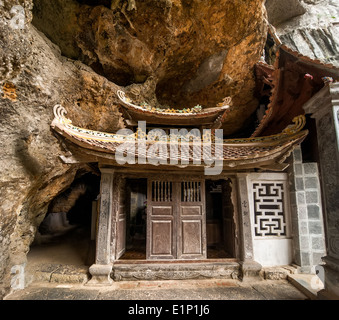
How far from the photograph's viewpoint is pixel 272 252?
5.22 metres

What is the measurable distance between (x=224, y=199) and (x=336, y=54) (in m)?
12.2

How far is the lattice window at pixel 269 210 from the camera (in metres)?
5.34

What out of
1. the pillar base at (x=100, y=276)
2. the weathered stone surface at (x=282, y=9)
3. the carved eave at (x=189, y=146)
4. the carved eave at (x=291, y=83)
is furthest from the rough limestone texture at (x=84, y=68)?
the weathered stone surface at (x=282, y=9)

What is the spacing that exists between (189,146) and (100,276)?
4225 mm

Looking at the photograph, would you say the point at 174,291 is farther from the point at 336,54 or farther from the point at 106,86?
the point at 336,54

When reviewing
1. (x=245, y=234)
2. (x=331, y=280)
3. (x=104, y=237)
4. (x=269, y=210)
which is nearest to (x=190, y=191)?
(x=245, y=234)

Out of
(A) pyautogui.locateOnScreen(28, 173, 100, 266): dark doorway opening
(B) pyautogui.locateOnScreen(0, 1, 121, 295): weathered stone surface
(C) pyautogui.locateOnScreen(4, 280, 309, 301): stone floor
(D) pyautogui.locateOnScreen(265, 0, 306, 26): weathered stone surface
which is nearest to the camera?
(C) pyautogui.locateOnScreen(4, 280, 309, 301): stone floor

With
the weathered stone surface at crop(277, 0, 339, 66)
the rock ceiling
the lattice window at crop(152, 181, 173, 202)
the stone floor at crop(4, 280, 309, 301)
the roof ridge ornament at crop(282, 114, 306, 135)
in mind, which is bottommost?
the stone floor at crop(4, 280, 309, 301)

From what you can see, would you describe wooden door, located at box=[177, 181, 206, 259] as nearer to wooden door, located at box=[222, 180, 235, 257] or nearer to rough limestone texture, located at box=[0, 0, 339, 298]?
wooden door, located at box=[222, 180, 235, 257]

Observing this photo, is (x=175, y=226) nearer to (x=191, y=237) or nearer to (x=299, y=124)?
(x=191, y=237)

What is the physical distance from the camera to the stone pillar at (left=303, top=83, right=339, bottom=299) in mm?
3223

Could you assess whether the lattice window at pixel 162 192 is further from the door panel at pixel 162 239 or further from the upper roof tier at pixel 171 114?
the upper roof tier at pixel 171 114

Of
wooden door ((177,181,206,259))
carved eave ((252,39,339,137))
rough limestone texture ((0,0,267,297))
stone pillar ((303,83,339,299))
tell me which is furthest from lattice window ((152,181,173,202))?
carved eave ((252,39,339,137))

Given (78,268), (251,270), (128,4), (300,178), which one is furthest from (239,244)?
(128,4)
